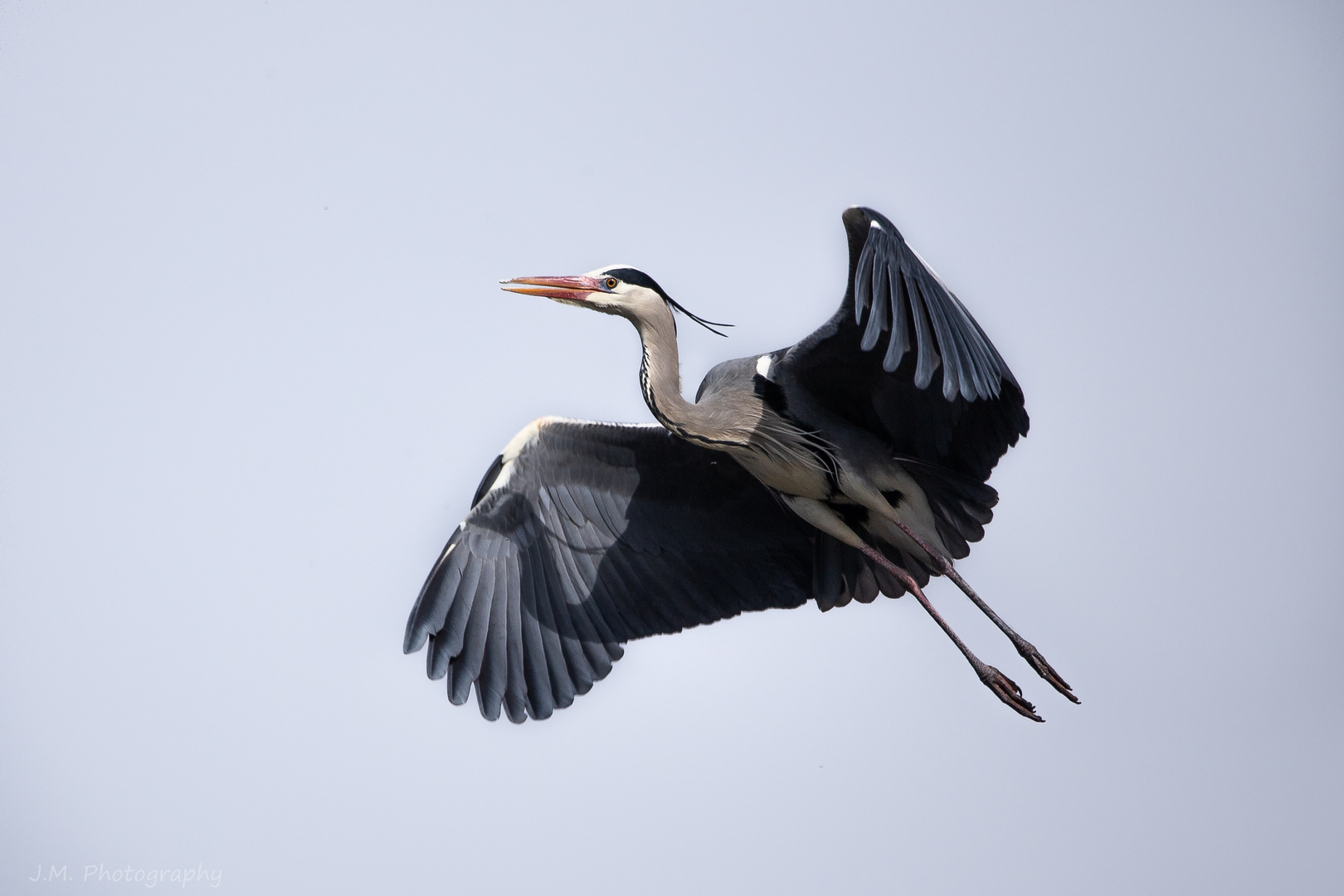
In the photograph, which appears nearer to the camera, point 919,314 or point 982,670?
point 919,314

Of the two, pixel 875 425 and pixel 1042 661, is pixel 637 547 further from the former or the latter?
pixel 1042 661

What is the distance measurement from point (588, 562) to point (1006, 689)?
225 centimetres

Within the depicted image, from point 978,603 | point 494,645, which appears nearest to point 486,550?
point 494,645

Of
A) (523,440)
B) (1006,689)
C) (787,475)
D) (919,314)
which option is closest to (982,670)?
(1006,689)

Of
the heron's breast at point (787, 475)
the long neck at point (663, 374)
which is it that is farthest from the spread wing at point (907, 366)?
the long neck at point (663, 374)

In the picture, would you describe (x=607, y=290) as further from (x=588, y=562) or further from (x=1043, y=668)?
(x=1043, y=668)

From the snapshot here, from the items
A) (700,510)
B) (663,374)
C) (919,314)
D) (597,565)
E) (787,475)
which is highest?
(919,314)

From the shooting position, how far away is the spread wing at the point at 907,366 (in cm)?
479

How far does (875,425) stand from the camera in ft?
20.3

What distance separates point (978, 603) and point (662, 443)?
177 centimetres

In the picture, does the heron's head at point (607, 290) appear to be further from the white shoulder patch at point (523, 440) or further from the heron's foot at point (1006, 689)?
the heron's foot at point (1006, 689)

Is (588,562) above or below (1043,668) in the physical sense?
above

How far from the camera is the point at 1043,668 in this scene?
586 cm

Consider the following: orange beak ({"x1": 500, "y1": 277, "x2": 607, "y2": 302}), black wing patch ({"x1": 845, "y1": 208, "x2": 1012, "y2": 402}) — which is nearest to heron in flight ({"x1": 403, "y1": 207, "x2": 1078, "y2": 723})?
orange beak ({"x1": 500, "y1": 277, "x2": 607, "y2": 302})
